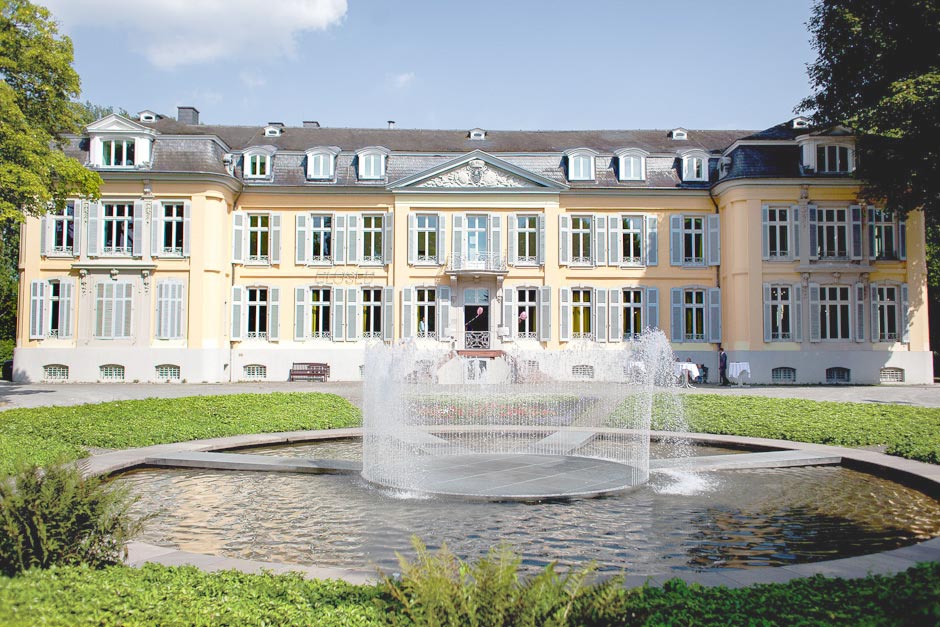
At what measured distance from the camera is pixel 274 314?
3191 cm

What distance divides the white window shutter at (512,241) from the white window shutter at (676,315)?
7.03 meters

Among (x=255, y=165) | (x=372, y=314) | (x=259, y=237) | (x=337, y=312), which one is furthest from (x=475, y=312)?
(x=255, y=165)

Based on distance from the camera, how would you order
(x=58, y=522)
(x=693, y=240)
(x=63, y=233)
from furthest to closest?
(x=693, y=240)
(x=63, y=233)
(x=58, y=522)

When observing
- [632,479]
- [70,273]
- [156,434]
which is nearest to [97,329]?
[70,273]

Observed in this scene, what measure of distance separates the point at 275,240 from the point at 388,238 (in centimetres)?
500

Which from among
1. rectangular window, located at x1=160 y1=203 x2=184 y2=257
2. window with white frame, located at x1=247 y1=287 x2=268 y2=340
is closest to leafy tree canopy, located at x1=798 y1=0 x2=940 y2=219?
window with white frame, located at x1=247 y1=287 x2=268 y2=340

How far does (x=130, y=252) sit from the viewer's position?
30500 mm

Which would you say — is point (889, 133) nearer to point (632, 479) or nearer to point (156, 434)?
point (632, 479)

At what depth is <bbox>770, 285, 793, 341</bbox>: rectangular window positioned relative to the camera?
30.2 m

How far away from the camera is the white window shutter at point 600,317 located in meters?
32.2

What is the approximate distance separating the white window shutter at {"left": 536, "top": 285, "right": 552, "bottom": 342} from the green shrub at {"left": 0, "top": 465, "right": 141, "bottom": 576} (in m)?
26.8

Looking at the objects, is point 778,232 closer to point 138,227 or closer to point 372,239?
point 372,239

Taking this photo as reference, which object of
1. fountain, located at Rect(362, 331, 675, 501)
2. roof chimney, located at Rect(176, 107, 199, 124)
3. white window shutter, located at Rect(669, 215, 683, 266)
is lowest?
fountain, located at Rect(362, 331, 675, 501)

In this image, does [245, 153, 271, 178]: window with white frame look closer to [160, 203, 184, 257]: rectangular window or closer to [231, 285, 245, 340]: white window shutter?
[160, 203, 184, 257]: rectangular window
